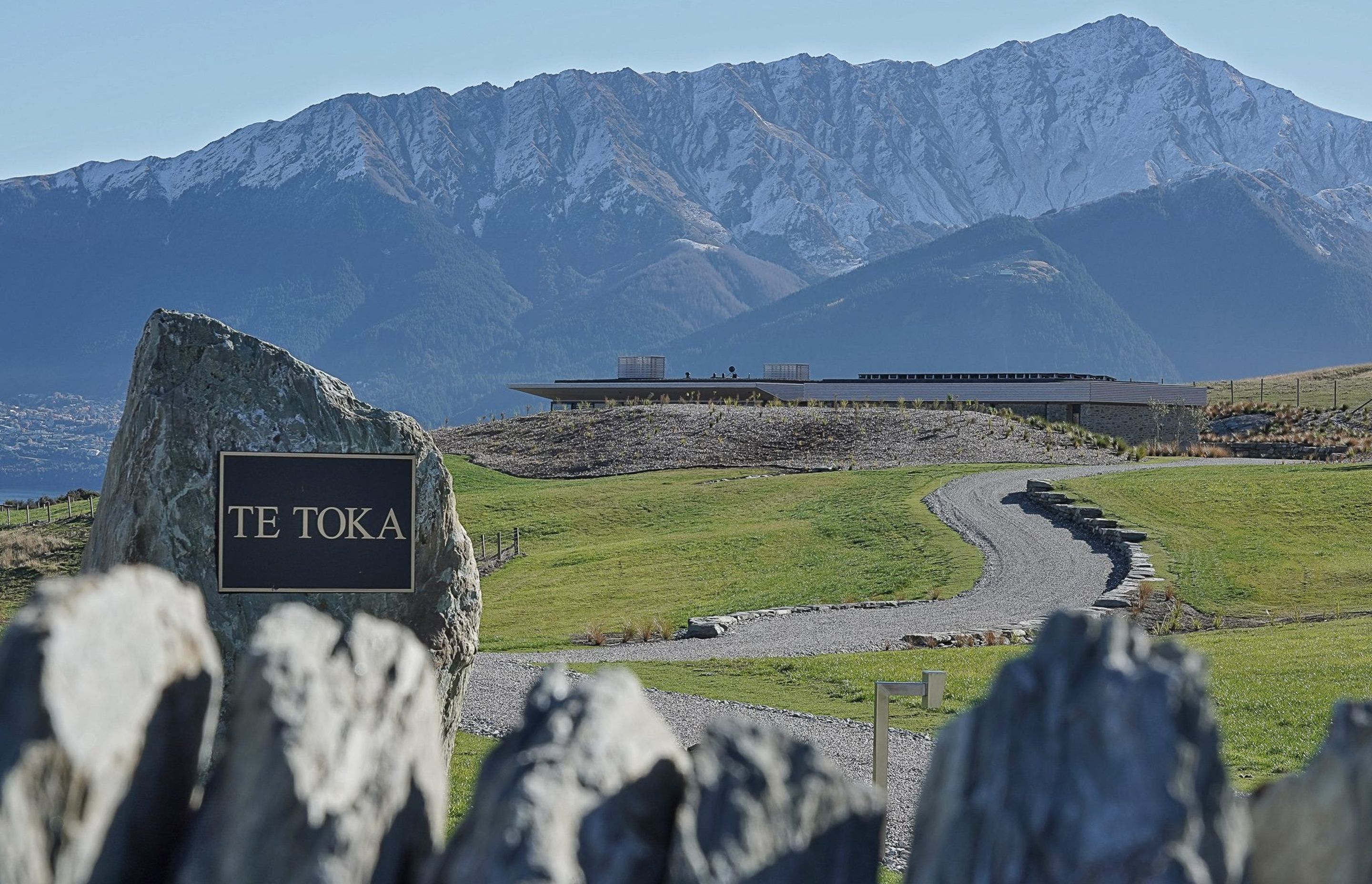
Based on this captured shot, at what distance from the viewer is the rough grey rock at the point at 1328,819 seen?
295 centimetres

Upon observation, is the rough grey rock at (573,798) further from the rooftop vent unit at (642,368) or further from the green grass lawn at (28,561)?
the rooftop vent unit at (642,368)

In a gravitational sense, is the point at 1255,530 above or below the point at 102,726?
below

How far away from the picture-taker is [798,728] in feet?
51.2

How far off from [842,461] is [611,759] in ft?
159

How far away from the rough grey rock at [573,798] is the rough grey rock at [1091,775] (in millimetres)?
646

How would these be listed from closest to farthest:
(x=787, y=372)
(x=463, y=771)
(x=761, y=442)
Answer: (x=463, y=771)
(x=761, y=442)
(x=787, y=372)

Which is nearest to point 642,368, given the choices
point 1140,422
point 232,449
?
point 1140,422

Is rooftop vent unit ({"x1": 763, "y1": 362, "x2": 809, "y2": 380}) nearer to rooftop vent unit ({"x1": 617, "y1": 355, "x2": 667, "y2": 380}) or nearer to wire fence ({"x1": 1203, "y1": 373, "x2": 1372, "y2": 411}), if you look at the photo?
rooftop vent unit ({"x1": 617, "y1": 355, "x2": 667, "y2": 380})

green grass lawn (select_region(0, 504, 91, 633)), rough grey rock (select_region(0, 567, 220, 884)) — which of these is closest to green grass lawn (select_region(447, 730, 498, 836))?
rough grey rock (select_region(0, 567, 220, 884))

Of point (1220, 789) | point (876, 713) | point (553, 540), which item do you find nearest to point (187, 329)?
point (876, 713)

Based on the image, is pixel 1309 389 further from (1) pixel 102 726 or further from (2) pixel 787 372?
(1) pixel 102 726

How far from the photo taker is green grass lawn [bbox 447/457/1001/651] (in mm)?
30812

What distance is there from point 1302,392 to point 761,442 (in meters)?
51.9

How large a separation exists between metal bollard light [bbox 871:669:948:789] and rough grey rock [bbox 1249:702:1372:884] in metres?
5.06
